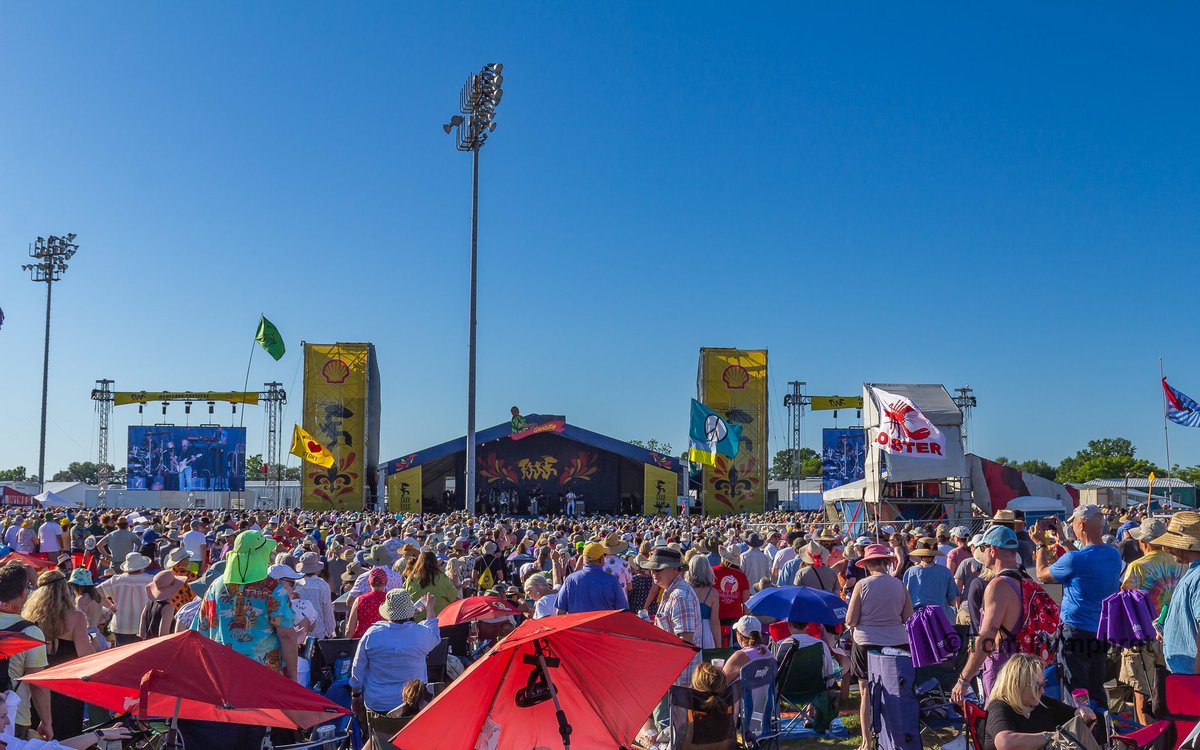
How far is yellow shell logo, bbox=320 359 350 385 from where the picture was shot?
42.9 m

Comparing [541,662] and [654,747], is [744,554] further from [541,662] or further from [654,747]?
[541,662]

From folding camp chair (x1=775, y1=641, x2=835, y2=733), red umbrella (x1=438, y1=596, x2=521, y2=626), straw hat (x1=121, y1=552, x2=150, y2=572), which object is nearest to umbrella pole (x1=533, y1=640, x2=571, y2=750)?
folding camp chair (x1=775, y1=641, x2=835, y2=733)

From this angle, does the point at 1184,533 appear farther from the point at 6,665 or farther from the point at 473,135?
the point at 473,135

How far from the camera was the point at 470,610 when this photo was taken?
8.02m

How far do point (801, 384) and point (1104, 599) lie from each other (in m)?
42.9

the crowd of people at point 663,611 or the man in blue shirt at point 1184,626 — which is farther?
the crowd of people at point 663,611

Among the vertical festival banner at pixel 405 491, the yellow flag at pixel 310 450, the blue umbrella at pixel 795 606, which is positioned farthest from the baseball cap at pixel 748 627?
the vertical festival banner at pixel 405 491

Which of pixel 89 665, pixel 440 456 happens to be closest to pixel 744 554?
pixel 89 665

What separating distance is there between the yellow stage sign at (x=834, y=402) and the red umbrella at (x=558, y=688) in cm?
4492

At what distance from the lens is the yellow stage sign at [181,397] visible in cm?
Result: 4756

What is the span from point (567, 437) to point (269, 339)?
1573 cm

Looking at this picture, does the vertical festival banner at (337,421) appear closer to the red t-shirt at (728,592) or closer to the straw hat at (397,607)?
the red t-shirt at (728,592)

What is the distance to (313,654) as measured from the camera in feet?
26.4

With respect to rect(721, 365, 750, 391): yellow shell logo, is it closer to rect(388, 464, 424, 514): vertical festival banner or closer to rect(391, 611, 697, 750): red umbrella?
rect(388, 464, 424, 514): vertical festival banner
